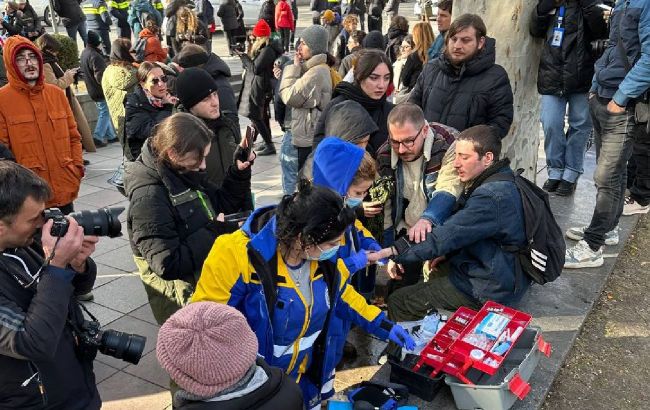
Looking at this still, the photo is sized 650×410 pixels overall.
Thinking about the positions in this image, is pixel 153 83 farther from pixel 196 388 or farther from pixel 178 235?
pixel 196 388

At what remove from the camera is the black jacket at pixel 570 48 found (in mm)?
5176

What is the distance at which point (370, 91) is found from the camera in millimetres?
4457

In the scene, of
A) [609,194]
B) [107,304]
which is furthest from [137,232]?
[609,194]

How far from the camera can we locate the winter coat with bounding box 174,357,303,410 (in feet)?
5.88

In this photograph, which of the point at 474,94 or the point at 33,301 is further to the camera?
the point at 474,94

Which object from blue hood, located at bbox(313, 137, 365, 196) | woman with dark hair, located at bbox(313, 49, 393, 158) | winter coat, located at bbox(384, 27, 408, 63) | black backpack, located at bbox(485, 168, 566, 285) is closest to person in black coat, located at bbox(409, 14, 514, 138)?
woman with dark hair, located at bbox(313, 49, 393, 158)

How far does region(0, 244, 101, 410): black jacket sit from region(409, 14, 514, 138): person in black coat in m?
3.21

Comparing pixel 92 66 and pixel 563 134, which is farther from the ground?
pixel 92 66

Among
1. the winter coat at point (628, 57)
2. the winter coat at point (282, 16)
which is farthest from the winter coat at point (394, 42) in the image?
the winter coat at point (282, 16)

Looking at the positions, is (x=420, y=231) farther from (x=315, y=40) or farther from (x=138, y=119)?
(x=315, y=40)

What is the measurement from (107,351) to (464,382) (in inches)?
68.9

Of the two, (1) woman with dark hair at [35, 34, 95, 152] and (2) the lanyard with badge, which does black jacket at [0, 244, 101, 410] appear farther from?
(2) the lanyard with badge

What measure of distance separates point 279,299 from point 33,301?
96 cm

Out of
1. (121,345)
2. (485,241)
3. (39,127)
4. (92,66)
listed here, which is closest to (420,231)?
(485,241)
